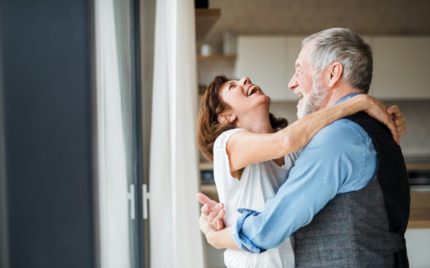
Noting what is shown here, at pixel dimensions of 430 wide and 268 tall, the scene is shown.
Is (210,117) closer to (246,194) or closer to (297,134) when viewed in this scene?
(246,194)

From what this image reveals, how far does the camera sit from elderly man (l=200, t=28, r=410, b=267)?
4.37 feet

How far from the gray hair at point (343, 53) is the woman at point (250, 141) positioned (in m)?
0.09

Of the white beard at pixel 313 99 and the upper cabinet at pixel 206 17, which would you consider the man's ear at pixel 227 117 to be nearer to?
the white beard at pixel 313 99

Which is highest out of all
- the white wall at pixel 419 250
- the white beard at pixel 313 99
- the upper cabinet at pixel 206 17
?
the upper cabinet at pixel 206 17

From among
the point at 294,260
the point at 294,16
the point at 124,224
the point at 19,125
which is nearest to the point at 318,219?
the point at 294,260

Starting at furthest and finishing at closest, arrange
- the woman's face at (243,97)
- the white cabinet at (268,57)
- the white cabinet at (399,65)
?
the white cabinet at (399,65) → the white cabinet at (268,57) → the woman's face at (243,97)

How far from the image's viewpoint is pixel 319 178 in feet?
4.35

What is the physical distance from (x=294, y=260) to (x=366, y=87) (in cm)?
45

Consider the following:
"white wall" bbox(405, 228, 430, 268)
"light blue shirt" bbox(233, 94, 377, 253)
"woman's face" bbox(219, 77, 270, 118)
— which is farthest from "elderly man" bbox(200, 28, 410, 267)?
"white wall" bbox(405, 228, 430, 268)

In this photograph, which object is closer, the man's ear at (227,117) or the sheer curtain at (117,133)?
the man's ear at (227,117)

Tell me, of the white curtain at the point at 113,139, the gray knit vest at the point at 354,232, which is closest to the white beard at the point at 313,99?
the gray knit vest at the point at 354,232

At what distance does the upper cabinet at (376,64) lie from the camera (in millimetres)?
6176

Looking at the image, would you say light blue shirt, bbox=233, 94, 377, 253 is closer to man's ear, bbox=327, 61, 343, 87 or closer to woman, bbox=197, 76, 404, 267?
woman, bbox=197, 76, 404, 267

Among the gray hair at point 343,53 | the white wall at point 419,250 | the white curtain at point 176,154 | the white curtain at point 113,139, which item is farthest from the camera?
the white wall at point 419,250
